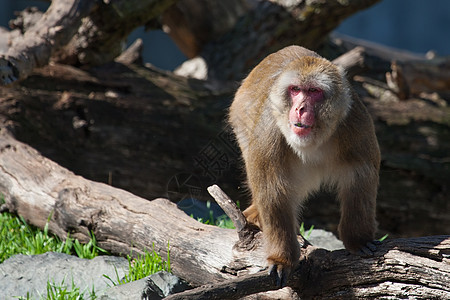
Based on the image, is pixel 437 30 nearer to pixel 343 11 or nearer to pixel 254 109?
pixel 343 11

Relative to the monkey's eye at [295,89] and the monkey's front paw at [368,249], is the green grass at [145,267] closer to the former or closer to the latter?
the monkey's front paw at [368,249]

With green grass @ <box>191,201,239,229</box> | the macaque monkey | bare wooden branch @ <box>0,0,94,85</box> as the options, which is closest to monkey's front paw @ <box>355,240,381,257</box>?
the macaque monkey

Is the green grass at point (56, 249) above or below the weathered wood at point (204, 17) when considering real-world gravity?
below

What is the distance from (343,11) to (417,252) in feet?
18.8

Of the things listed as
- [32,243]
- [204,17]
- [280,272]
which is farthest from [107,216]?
[204,17]

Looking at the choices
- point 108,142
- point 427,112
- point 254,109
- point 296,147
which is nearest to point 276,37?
point 427,112

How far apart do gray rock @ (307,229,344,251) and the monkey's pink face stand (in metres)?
1.95

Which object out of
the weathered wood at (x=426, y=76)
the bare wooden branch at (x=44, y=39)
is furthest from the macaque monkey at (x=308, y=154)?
the weathered wood at (x=426, y=76)

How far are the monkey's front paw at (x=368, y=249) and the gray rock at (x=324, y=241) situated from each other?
4.85 feet

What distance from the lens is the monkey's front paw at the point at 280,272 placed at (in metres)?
3.53

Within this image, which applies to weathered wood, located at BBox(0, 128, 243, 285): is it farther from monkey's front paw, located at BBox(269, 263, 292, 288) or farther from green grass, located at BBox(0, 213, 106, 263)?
monkey's front paw, located at BBox(269, 263, 292, 288)

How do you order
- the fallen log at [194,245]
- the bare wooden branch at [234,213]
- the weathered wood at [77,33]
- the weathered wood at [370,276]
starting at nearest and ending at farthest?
the weathered wood at [370,276] < the fallen log at [194,245] < the bare wooden branch at [234,213] < the weathered wood at [77,33]

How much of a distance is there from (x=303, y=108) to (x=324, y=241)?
2118 mm

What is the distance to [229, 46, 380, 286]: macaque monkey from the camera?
365cm
